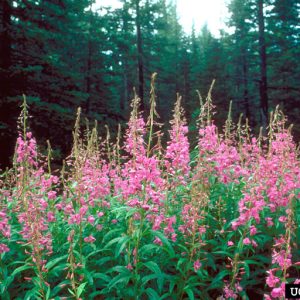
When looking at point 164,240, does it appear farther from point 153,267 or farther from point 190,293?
point 190,293

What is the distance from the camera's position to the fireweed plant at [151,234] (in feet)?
10.7

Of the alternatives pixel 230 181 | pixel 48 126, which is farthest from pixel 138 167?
pixel 48 126

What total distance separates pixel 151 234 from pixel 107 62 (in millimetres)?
26378

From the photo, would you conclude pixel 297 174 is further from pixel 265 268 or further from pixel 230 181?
pixel 265 268

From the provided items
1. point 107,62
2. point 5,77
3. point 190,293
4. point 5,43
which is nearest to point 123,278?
point 190,293

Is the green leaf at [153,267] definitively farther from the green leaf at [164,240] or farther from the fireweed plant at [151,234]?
the green leaf at [164,240]

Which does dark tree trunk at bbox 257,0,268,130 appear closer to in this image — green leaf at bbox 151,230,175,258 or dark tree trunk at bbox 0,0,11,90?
dark tree trunk at bbox 0,0,11,90

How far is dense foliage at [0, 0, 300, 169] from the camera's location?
1176 cm

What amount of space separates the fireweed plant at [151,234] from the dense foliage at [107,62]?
736cm

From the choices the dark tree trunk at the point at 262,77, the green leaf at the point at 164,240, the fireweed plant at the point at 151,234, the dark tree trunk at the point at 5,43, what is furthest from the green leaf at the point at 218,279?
the dark tree trunk at the point at 262,77

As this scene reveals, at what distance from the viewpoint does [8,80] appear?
11.5 meters

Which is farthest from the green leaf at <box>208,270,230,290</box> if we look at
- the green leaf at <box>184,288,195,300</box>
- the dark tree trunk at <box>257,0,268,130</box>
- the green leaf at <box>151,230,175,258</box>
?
the dark tree trunk at <box>257,0,268,130</box>

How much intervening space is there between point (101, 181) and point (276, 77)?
1047 inches

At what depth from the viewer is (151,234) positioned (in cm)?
382
